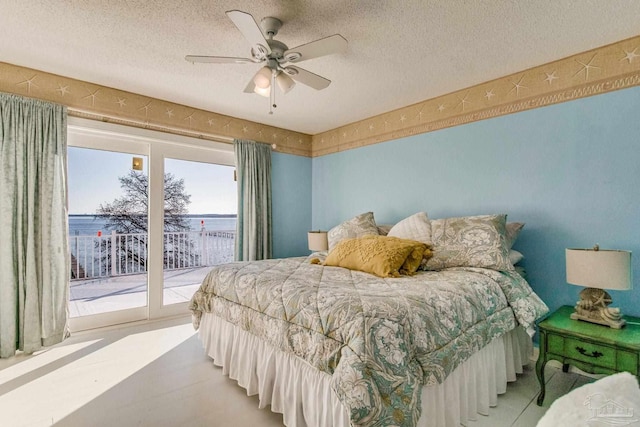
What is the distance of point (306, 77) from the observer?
231 cm

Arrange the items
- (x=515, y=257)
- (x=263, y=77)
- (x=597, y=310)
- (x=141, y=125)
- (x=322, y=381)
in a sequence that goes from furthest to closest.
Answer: (x=141, y=125)
(x=515, y=257)
(x=263, y=77)
(x=597, y=310)
(x=322, y=381)

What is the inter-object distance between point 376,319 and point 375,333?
0.21ft

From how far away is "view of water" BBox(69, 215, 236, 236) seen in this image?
138 inches

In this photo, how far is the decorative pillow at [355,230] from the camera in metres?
3.21

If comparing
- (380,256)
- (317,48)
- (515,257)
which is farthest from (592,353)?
(317,48)

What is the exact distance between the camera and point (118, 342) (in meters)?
2.88

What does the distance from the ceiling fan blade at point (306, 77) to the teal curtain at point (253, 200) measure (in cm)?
189

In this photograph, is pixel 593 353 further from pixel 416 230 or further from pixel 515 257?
pixel 416 230

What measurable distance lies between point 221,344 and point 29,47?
9.00 ft

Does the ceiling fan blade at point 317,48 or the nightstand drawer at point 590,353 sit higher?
the ceiling fan blade at point 317,48

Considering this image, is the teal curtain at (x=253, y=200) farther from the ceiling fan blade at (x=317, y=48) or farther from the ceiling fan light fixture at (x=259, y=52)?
the ceiling fan blade at (x=317, y=48)

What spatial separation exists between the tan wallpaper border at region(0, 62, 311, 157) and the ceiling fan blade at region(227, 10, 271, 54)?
6.71 ft

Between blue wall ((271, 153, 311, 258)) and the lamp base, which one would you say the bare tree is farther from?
the lamp base

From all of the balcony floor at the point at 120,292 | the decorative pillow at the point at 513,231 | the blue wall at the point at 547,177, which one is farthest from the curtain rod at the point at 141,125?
the decorative pillow at the point at 513,231
